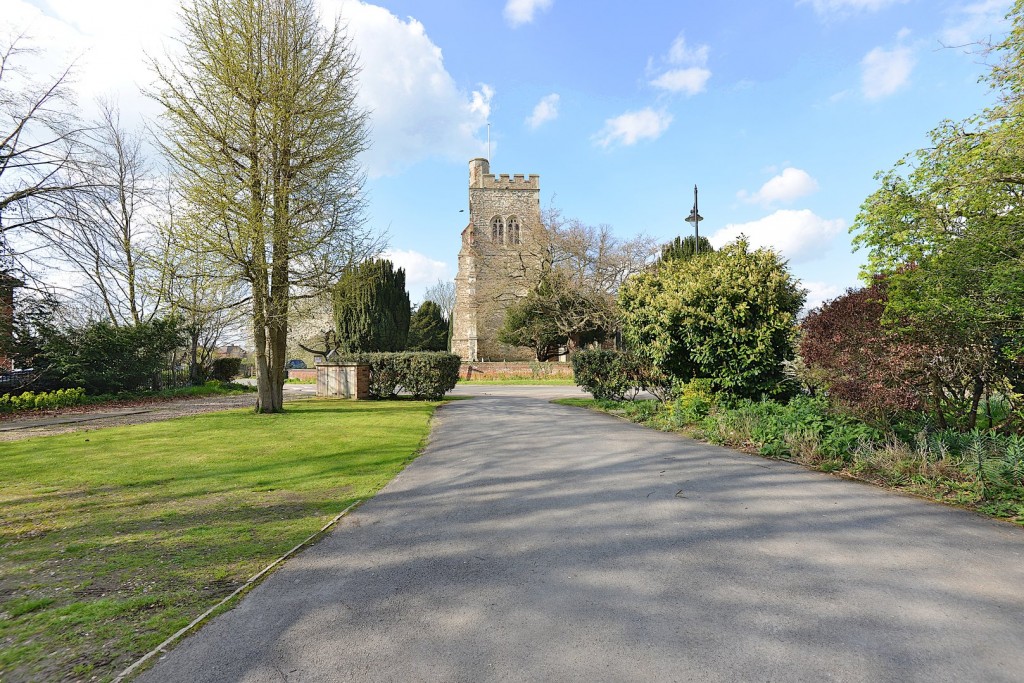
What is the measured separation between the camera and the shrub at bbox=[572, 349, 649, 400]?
1450 cm

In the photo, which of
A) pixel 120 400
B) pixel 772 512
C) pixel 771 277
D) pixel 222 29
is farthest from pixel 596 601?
pixel 120 400

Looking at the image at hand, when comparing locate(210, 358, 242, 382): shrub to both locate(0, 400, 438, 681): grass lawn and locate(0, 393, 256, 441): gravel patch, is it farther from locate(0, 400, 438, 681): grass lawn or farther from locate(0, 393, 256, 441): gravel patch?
locate(0, 400, 438, 681): grass lawn

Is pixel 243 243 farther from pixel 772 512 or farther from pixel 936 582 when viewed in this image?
pixel 936 582

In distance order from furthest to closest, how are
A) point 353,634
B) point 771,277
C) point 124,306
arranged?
1. point 124,306
2. point 771,277
3. point 353,634

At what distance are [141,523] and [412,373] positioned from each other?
1382cm

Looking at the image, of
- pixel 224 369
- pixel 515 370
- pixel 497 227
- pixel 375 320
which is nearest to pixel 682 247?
pixel 515 370

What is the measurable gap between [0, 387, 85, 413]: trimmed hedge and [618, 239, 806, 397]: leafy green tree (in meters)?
18.2

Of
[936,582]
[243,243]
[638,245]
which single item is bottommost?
[936,582]

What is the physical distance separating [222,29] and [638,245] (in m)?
26.8

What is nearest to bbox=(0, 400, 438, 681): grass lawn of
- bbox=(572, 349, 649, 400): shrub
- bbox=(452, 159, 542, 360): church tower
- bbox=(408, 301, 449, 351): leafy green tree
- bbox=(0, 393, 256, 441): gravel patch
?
bbox=(0, 393, 256, 441): gravel patch

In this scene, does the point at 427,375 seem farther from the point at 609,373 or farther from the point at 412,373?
the point at 609,373

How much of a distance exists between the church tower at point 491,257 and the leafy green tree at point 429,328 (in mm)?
2277

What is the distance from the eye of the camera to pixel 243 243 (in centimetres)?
1323

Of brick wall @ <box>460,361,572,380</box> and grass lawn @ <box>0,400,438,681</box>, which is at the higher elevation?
brick wall @ <box>460,361,572,380</box>
